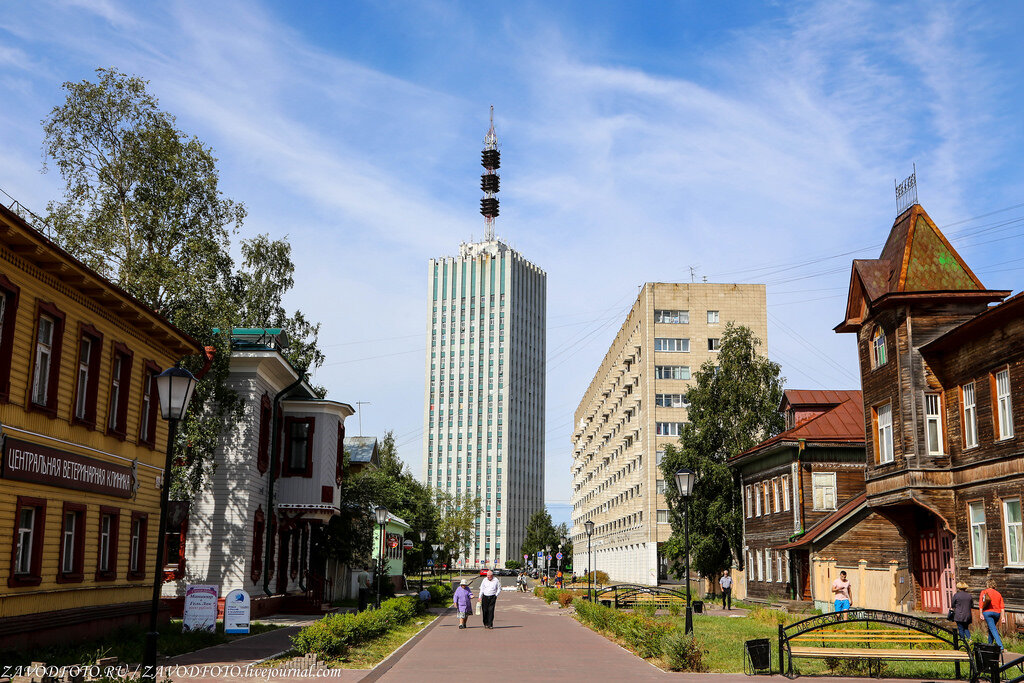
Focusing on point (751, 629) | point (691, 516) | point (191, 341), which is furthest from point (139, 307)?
point (691, 516)

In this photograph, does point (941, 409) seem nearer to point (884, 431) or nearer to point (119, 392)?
point (884, 431)

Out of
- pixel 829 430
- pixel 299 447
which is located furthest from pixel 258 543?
pixel 829 430

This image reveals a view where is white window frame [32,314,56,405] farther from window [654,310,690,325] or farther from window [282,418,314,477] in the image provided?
window [654,310,690,325]

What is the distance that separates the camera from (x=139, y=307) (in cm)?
2059

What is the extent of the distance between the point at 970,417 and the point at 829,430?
13704 mm

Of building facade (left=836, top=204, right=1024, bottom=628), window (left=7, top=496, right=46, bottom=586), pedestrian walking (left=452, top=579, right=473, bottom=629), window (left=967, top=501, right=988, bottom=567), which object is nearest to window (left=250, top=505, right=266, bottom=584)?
pedestrian walking (left=452, top=579, right=473, bottom=629)

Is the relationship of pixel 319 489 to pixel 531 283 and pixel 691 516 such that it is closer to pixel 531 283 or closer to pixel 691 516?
pixel 691 516

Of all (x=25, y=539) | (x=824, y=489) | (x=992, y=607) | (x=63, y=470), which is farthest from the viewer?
(x=824, y=489)

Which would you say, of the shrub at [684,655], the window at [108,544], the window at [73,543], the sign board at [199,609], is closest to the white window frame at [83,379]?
the window at [73,543]

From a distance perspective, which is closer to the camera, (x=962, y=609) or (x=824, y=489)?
(x=962, y=609)

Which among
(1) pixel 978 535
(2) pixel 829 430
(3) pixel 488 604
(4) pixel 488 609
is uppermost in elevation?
(2) pixel 829 430

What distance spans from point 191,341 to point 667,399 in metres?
62.9

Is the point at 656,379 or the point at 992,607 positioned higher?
the point at 656,379

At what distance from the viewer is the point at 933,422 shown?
25.9 m
